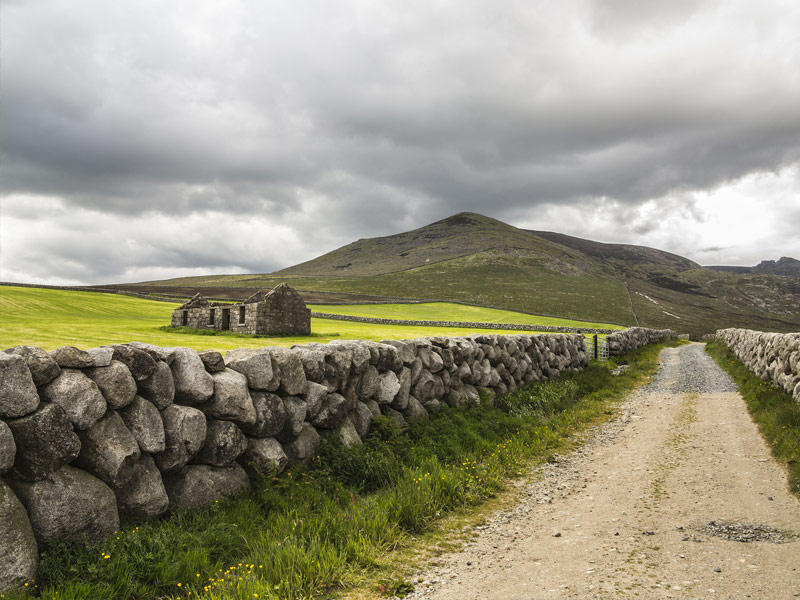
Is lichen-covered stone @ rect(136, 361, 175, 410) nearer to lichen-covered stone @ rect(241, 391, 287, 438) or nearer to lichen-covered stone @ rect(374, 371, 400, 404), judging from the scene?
lichen-covered stone @ rect(241, 391, 287, 438)

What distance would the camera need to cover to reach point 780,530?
19.5ft

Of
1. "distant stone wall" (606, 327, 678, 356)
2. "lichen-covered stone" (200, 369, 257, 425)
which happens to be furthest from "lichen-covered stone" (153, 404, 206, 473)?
"distant stone wall" (606, 327, 678, 356)

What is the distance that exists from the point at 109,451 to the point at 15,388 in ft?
3.45

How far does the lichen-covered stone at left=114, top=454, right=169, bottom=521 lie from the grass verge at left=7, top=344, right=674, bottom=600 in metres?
0.15

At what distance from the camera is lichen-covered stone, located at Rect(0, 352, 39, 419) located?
171 inches

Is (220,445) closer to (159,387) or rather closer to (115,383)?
(159,387)

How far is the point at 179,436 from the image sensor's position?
222 inches

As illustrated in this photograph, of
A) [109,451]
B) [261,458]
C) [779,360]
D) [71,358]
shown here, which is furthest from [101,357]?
[779,360]

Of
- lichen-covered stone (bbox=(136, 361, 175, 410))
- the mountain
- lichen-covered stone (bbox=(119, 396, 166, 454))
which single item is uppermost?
the mountain

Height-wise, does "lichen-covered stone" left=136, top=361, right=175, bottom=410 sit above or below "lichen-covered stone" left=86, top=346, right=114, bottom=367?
below

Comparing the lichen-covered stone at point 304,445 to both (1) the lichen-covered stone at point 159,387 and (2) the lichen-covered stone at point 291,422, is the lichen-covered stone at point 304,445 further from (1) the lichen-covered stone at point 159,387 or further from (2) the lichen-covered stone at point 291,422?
(1) the lichen-covered stone at point 159,387

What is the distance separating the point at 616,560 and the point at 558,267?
584 ft

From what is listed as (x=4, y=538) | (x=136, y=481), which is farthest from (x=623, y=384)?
(x=4, y=538)

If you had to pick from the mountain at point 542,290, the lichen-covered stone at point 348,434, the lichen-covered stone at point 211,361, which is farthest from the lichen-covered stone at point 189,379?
the mountain at point 542,290
